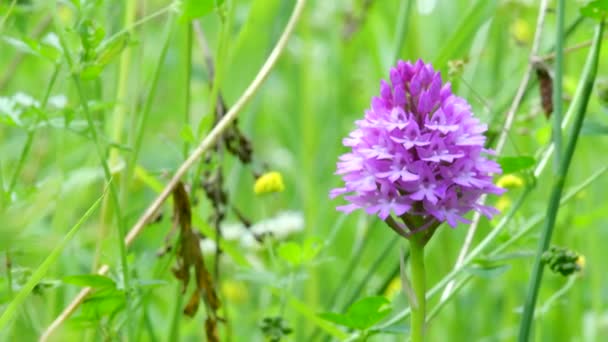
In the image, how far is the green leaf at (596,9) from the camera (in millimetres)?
985

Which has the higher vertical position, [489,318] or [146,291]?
[146,291]

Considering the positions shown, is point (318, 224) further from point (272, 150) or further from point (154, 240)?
point (272, 150)

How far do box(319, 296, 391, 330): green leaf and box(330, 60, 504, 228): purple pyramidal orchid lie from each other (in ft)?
0.54

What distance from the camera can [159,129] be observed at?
2.73m

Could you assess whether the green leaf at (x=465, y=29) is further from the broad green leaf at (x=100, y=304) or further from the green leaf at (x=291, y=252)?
the broad green leaf at (x=100, y=304)

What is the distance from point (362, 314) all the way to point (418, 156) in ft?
0.82

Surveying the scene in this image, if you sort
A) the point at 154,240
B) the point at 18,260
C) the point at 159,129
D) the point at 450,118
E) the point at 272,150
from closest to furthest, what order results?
the point at 450,118 → the point at 18,260 → the point at 154,240 → the point at 159,129 → the point at 272,150

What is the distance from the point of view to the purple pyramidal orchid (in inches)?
32.9

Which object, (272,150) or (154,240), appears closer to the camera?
(154,240)

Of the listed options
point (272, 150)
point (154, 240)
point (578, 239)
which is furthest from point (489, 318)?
point (272, 150)

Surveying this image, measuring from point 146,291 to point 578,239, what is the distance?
44.9 inches

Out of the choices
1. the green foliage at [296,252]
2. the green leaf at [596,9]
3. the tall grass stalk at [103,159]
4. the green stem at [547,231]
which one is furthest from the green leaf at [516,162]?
the tall grass stalk at [103,159]

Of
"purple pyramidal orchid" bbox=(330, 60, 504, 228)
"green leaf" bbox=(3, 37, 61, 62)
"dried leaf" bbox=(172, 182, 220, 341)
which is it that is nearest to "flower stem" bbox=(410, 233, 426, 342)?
"purple pyramidal orchid" bbox=(330, 60, 504, 228)

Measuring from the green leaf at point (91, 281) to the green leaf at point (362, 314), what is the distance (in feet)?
0.83
